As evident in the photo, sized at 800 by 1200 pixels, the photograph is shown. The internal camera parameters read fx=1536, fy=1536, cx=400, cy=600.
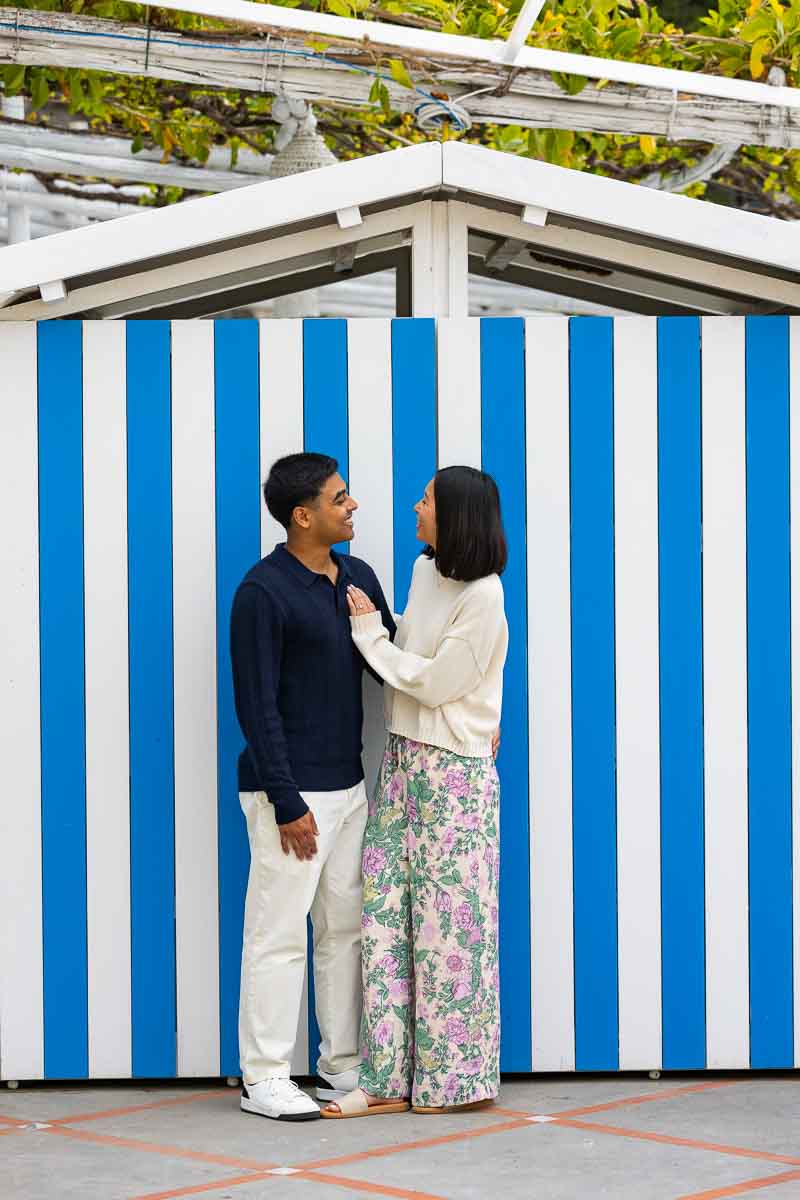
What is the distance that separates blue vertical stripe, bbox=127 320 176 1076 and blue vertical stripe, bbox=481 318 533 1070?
0.93 meters

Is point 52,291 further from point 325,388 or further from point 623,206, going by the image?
point 623,206

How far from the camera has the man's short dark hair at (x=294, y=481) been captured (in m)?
4.09

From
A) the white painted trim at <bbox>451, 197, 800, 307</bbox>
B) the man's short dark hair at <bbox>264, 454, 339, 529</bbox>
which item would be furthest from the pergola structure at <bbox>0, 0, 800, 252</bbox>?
the man's short dark hair at <bbox>264, 454, 339, 529</bbox>

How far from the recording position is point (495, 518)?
13.4ft

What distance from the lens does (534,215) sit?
4344 millimetres

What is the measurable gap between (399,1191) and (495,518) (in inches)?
66.6

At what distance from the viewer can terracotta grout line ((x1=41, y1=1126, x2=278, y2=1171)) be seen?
365 cm

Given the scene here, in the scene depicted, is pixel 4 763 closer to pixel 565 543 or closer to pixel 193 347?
pixel 193 347

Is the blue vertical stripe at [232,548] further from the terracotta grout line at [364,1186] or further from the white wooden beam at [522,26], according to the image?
the white wooden beam at [522,26]

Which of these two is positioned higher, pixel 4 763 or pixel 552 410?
pixel 552 410

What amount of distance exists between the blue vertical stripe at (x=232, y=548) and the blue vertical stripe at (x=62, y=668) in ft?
1.29

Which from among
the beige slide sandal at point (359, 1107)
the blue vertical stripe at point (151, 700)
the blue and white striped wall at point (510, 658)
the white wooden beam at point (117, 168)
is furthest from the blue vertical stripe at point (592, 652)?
the white wooden beam at point (117, 168)

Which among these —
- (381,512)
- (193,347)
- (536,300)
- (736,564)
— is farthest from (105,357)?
(536,300)

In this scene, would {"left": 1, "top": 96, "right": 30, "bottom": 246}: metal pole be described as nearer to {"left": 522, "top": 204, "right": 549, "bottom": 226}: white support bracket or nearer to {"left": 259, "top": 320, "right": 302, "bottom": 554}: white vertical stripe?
{"left": 259, "top": 320, "right": 302, "bottom": 554}: white vertical stripe
